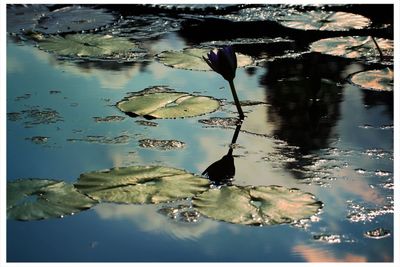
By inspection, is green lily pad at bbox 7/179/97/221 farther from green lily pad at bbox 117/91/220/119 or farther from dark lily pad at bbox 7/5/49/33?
dark lily pad at bbox 7/5/49/33

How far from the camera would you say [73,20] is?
4605mm

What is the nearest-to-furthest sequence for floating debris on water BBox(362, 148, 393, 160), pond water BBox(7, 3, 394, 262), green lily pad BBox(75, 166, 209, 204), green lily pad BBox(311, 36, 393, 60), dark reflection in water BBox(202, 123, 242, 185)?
pond water BBox(7, 3, 394, 262) < green lily pad BBox(75, 166, 209, 204) < dark reflection in water BBox(202, 123, 242, 185) < floating debris on water BBox(362, 148, 393, 160) < green lily pad BBox(311, 36, 393, 60)

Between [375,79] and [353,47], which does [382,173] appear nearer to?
[375,79]

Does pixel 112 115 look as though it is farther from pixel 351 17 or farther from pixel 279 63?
pixel 351 17

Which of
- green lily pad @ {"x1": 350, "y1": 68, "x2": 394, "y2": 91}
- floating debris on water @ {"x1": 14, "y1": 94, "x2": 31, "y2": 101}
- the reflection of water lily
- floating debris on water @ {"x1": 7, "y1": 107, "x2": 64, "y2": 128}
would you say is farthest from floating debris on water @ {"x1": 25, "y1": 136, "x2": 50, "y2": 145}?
green lily pad @ {"x1": 350, "y1": 68, "x2": 394, "y2": 91}

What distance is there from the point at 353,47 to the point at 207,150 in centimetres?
170

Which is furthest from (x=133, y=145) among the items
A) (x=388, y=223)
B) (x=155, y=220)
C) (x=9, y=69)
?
(x=9, y=69)

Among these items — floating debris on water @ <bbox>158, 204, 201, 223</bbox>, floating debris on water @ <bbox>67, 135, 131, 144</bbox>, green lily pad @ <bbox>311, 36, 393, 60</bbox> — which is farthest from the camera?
green lily pad @ <bbox>311, 36, 393, 60</bbox>

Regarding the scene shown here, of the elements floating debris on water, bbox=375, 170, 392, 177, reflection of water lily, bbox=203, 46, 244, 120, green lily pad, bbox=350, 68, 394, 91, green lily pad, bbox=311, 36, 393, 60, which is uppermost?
reflection of water lily, bbox=203, 46, 244, 120

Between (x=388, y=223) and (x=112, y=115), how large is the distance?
145cm

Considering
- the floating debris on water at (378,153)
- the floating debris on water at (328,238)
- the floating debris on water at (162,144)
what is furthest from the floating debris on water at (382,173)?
the floating debris on water at (162,144)

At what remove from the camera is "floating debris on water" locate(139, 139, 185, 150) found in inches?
105

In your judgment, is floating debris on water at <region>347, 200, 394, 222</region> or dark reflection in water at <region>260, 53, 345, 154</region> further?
dark reflection in water at <region>260, 53, 345, 154</region>

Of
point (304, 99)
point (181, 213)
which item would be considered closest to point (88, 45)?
point (304, 99)
